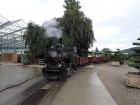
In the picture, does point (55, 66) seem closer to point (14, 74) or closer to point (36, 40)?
point (14, 74)

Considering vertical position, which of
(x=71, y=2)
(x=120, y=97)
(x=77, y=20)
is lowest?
(x=120, y=97)

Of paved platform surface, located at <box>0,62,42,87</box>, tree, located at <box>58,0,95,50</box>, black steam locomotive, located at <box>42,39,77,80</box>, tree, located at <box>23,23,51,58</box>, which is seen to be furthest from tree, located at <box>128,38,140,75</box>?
tree, located at <box>23,23,51,58</box>

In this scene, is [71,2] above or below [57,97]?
above

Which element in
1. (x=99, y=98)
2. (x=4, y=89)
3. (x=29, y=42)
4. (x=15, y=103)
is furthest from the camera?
(x=29, y=42)

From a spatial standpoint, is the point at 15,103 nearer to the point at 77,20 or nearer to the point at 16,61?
the point at 77,20

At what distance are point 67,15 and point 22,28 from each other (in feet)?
41.5

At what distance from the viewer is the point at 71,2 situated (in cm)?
4378

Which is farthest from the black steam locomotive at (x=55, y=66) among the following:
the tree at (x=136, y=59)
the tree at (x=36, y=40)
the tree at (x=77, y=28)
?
the tree at (x=36, y=40)

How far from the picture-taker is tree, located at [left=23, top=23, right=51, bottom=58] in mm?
31703

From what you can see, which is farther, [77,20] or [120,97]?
[77,20]

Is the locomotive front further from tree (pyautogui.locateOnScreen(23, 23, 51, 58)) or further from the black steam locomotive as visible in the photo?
tree (pyautogui.locateOnScreen(23, 23, 51, 58))

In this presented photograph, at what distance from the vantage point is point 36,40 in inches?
1291

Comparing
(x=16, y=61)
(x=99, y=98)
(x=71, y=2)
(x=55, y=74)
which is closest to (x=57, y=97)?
(x=99, y=98)

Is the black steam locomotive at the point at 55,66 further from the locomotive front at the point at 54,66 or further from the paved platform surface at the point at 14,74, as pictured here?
the paved platform surface at the point at 14,74
